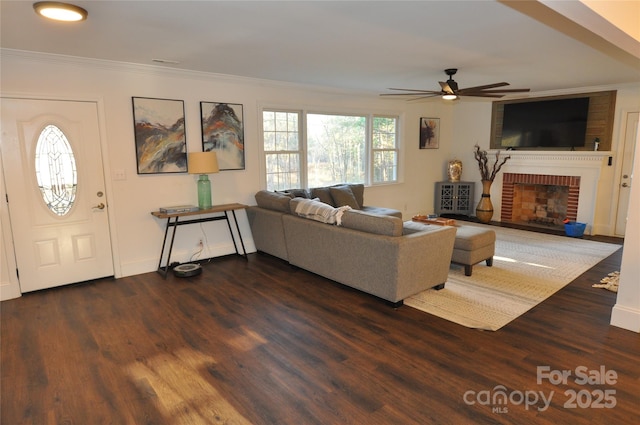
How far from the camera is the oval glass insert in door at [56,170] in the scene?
388 centimetres

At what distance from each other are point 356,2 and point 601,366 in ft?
9.49

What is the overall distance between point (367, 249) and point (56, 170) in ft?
10.7

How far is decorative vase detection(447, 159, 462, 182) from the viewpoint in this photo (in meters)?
7.80

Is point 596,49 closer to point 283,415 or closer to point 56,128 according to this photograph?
point 283,415

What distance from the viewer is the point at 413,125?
24.0ft

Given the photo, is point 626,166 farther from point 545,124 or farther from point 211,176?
point 211,176

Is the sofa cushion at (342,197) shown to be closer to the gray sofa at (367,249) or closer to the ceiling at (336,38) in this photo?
the gray sofa at (367,249)

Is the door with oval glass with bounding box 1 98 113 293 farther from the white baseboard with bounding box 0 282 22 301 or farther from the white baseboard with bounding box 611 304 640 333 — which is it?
the white baseboard with bounding box 611 304 640 333

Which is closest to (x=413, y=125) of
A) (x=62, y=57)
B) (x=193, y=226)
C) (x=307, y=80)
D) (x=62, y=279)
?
(x=307, y=80)

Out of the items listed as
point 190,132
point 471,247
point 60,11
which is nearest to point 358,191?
point 471,247

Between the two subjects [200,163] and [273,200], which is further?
[273,200]

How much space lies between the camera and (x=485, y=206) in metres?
7.34

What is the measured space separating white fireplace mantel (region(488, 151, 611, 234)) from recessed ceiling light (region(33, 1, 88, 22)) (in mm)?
6880

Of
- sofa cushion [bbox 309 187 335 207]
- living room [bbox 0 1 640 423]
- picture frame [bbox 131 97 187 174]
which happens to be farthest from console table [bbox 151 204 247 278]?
sofa cushion [bbox 309 187 335 207]
